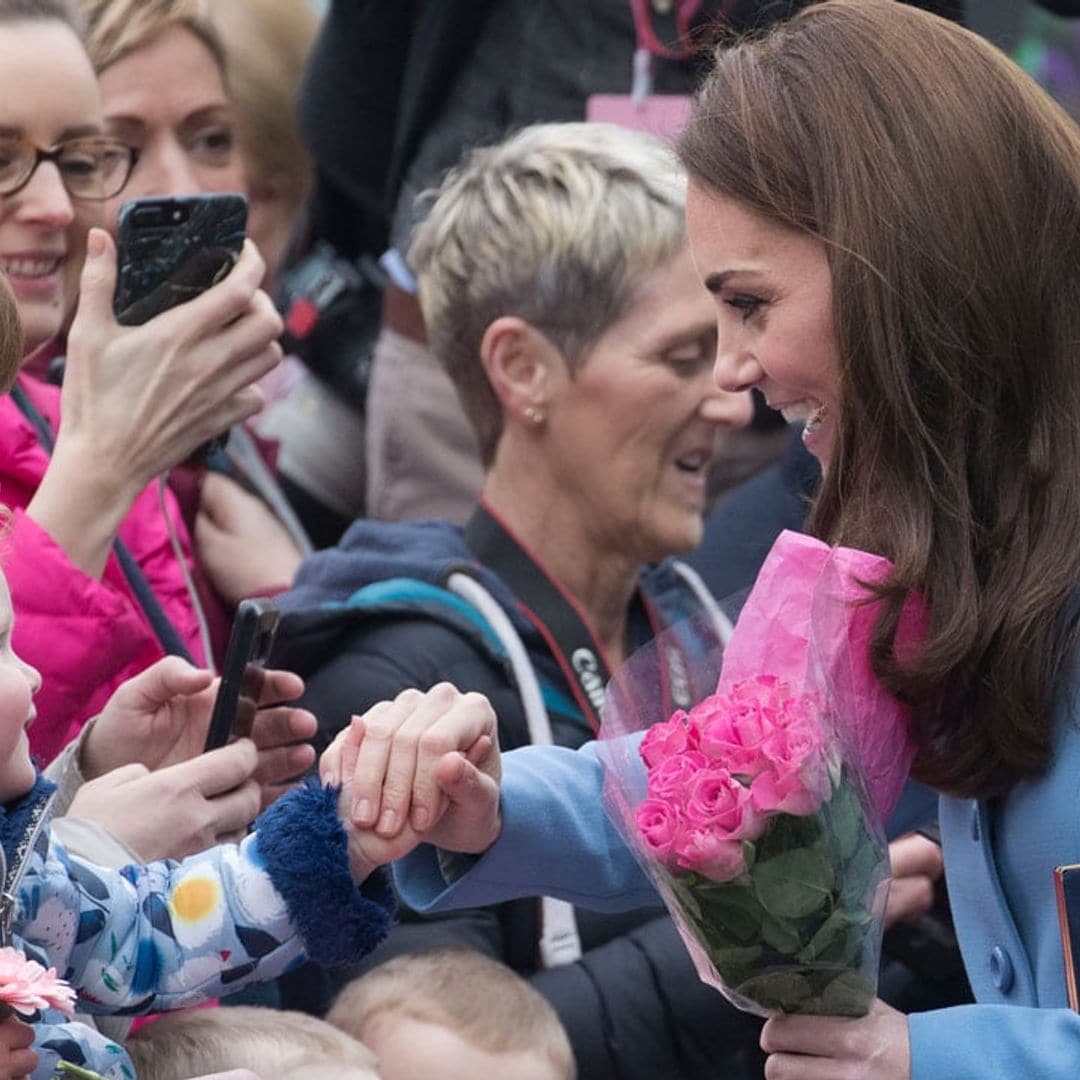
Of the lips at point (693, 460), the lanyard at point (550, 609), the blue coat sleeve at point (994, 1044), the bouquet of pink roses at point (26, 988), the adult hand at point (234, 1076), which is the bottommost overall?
the lanyard at point (550, 609)

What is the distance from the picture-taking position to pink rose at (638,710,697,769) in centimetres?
209

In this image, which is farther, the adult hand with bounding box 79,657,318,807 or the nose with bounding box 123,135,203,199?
the nose with bounding box 123,135,203,199

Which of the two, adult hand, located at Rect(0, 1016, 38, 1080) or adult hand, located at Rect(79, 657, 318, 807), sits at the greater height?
adult hand, located at Rect(0, 1016, 38, 1080)

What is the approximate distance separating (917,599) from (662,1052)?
41.6 inches

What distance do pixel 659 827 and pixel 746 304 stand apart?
66cm

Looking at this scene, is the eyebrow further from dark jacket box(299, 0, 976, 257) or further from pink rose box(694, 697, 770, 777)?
dark jacket box(299, 0, 976, 257)

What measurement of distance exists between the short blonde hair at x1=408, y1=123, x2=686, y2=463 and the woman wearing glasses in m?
0.58

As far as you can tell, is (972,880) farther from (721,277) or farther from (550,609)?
(550,609)

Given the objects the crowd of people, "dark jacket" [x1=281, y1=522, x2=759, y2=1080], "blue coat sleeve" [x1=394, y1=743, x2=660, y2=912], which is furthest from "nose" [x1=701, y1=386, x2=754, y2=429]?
"blue coat sleeve" [x1=394, y1=743, x2=660, y2=912]

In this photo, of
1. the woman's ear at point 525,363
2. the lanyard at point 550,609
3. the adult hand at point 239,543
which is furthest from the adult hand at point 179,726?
the woman's ear at point 525,363

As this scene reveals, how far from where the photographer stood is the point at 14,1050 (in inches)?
75.9

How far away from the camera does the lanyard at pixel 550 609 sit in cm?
341

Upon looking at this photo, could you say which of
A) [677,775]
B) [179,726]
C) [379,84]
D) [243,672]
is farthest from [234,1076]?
[379,84]

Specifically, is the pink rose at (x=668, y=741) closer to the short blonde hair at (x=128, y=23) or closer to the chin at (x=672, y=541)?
the chin at (x=672, y=541)
